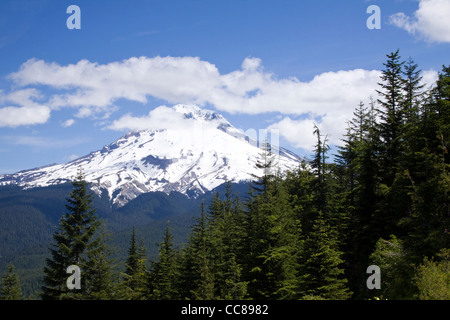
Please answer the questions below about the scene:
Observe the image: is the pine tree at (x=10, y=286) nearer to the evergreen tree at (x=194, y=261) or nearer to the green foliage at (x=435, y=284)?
the evergreen tree at (x=194, y=261)

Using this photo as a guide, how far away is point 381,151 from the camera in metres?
30.0

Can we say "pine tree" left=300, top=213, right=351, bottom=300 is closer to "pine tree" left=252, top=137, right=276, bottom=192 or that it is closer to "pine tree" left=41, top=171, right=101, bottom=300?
"pine tree" left=252, top=137, right=276, bottom=192

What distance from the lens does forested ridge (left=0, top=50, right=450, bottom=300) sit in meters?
19.3

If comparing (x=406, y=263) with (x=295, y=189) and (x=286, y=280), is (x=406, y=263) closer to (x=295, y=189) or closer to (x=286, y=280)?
(x=286, y=280)

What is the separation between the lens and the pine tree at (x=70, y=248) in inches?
1124

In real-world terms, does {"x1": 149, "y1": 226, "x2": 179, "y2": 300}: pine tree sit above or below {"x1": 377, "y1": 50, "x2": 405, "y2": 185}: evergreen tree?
below

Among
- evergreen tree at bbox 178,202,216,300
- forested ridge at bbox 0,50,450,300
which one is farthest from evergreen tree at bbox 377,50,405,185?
evergreen tree at bbox 178,202,216,300

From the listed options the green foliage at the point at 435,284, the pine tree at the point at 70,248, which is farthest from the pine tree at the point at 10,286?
the green foliage at the point at 435,284

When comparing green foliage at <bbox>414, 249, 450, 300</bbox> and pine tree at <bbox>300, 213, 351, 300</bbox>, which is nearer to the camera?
green foliage at <bbox>414, 249, 450, 300</bbox>

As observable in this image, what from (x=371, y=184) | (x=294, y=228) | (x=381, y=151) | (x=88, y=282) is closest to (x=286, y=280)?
(x=294, y=228)

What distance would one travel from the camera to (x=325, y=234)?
23.5m

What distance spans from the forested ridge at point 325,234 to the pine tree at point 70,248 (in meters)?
0.09

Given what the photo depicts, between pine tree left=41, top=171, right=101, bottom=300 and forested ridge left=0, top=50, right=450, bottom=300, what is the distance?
90mm
